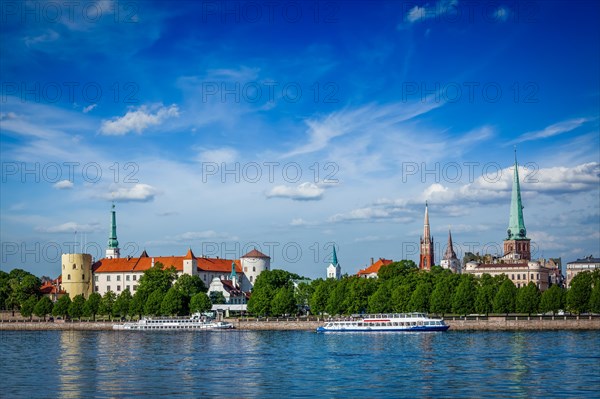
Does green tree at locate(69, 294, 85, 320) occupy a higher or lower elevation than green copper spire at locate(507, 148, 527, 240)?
lower

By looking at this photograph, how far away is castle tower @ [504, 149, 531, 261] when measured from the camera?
180000 millimetres

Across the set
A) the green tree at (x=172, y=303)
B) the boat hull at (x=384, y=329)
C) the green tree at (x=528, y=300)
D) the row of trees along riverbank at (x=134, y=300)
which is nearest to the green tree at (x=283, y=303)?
the row of trees along riverbank at (x=134, y=300)

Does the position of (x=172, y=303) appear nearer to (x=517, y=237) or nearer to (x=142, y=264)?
(x=142, y=264)

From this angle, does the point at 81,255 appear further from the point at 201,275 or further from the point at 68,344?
the point at 68,344

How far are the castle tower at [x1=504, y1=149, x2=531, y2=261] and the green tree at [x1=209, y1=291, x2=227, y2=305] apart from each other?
246 ft

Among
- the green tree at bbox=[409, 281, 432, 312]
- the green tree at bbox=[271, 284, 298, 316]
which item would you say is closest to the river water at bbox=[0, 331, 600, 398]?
the green tree at bbox=[409, 281, 432, 312]

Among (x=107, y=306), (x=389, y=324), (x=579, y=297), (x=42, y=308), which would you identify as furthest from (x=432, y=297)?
(x=42, y=308)

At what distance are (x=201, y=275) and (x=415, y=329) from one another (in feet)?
220

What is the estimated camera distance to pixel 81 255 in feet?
469

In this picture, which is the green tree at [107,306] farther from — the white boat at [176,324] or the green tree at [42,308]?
the white boat at [176,324]

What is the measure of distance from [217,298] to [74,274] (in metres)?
27.7

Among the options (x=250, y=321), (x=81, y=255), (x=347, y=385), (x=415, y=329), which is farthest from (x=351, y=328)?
(x=81, y=255)

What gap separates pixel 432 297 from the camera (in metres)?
101

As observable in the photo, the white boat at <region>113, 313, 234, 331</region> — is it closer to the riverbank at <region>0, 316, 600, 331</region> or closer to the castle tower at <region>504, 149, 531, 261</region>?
the riverbank at <region>0, 316, 600, 331</region>
